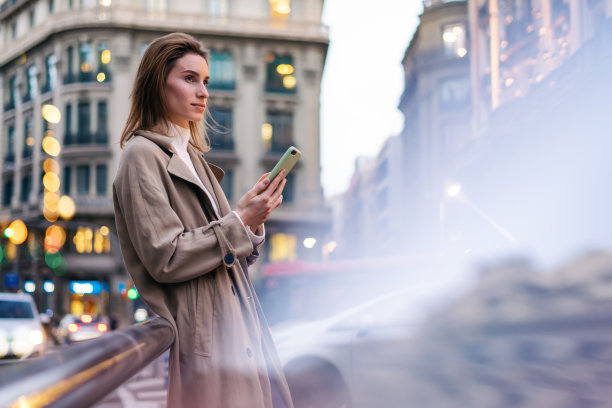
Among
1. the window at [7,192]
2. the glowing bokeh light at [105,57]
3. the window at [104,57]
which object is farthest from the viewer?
the window at [7,192]

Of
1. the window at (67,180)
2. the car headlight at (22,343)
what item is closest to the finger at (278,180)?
the car headlight at (22,343)

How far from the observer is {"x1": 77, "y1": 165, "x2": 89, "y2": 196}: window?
37.3 meters

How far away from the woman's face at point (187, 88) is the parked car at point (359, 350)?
12.3ft

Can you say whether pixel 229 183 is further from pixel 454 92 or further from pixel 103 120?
pixel 454 92

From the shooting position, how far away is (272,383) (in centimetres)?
159

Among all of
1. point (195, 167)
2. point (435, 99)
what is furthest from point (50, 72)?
point (195, 167)

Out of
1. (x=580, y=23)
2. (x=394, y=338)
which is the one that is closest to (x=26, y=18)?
(x=580, y=23)

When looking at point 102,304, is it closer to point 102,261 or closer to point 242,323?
point 102,261

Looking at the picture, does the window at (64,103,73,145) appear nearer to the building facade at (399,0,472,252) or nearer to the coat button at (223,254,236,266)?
the building facade at (399,0,472,252)

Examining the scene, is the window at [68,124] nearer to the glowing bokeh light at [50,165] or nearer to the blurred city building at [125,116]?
the blurred city building at [125,116]

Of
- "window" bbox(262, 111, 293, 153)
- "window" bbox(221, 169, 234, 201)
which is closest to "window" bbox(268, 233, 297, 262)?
"window" bbox(221, 169, 234, 201)

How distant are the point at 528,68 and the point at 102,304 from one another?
24109mm

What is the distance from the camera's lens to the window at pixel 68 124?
38041 mm

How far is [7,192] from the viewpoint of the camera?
43.0 metres
